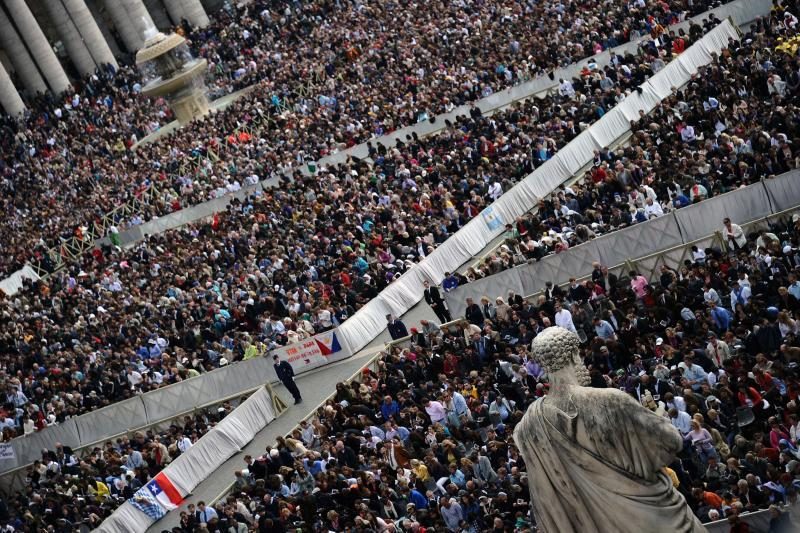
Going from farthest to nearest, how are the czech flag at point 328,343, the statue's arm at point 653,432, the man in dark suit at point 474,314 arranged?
the czech flag at point 328,343 < the man in dark suit at point 474,314 < the statue's arm at point 653,432

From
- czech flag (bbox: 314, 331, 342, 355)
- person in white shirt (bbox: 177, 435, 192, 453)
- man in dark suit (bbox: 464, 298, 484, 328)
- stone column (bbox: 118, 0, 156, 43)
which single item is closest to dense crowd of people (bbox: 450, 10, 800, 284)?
man in dark suit (bbox: 464, 298, 484, 328)

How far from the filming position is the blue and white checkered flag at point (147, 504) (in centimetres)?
3675

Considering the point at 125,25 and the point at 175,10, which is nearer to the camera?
the point at 175,10

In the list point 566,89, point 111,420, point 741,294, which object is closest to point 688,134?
point 566,89

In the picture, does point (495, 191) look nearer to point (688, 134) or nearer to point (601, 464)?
point (688, 134)

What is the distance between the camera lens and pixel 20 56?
314ft

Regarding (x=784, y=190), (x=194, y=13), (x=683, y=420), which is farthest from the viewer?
(x=194, y=13)

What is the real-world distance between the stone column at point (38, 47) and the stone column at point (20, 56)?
6.40 ft

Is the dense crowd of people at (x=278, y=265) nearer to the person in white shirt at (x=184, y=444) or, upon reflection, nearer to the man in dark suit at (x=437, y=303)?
the man in dark suit at (x=437, y=303)

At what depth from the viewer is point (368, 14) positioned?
72.9 metres

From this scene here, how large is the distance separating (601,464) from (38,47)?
8982 centimetres

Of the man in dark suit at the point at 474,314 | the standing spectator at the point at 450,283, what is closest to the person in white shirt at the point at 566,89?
the standing spectator at the point at 450,283

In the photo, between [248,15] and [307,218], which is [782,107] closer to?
[307,218]

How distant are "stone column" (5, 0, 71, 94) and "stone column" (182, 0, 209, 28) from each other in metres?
9.28
